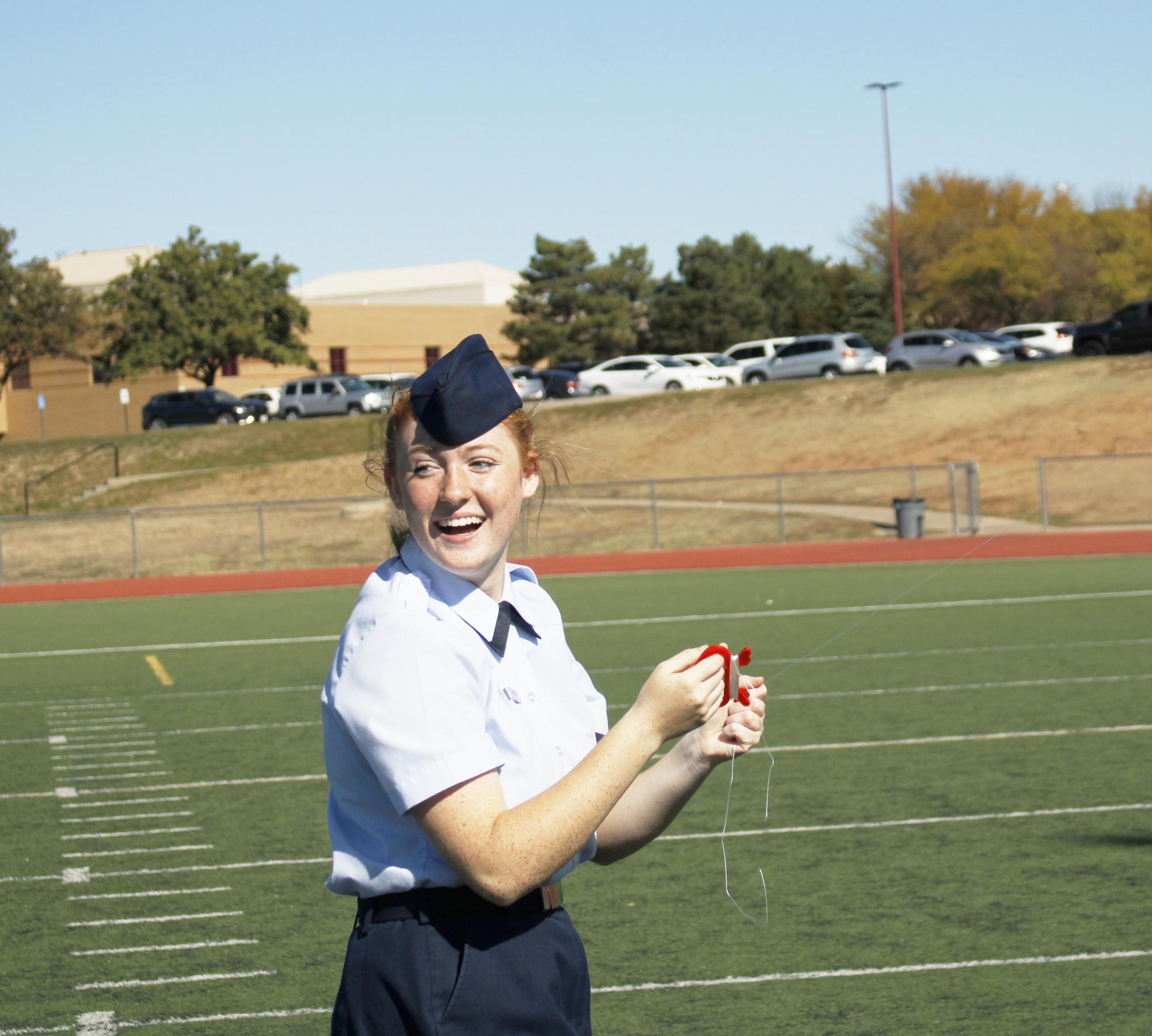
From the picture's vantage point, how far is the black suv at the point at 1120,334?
1750 inches

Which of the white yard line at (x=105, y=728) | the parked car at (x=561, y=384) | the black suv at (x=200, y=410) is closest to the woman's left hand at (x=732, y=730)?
the white yard line at (x=105, y=728)

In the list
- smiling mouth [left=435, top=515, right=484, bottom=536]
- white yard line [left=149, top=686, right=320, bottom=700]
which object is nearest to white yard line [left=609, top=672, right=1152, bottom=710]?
white yard line [left=149, top=686, right=320, bottom=700]

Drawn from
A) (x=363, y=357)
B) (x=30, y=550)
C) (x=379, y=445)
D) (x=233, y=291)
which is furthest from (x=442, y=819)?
(x=363, y=357)

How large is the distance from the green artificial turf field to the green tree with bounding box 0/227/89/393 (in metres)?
58.9

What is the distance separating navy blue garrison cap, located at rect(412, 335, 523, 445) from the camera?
246cm

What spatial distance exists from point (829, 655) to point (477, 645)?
12.2 meters

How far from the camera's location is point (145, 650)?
673 inches

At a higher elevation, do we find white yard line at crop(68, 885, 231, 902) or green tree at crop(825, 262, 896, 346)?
green tree at crop(825, 262, 896, 346)

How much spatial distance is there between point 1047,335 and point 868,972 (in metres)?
51.1

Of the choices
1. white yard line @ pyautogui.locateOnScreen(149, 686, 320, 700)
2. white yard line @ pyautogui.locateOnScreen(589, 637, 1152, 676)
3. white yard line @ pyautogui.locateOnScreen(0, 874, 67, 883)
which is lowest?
white yard line @ pyautogui.locateOnScreen(589, 637, 1152, 676)

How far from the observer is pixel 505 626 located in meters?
2.49

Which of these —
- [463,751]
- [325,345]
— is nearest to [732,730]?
[463,751]

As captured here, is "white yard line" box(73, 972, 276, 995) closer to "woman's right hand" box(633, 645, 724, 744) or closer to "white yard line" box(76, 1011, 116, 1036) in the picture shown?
"white yard line" box(76, 1011, 116, 1036)

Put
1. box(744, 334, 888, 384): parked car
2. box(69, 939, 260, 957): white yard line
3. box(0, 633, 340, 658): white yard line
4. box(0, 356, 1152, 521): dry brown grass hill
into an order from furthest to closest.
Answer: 1. box(744, 334, 888, 384): parked car
2. box(0, 356, 1152, 521): dry brown grass hill
3. box(0, 633, 340, 658): white yard line
4. box(69, 939, 260, 957): white yard line
